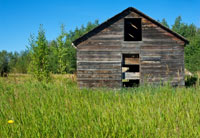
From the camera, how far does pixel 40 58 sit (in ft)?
66.4

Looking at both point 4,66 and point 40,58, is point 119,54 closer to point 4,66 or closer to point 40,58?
point 40,58

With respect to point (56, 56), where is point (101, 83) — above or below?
below

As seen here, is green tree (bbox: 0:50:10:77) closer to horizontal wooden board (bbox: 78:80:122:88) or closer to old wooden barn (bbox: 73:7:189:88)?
horizontal wooden board (bbox: 78:80:122:88)

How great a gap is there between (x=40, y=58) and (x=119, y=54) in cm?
852

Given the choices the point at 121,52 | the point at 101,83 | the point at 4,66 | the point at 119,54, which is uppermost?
the point at 121,52

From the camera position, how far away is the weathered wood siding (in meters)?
15.2

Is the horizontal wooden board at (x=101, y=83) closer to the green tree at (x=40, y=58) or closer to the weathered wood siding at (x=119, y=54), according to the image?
the weathered wood siding at (x=119, y=54)

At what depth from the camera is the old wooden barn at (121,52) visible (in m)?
15.2

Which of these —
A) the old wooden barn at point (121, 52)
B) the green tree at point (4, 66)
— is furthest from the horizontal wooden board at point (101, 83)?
the green tree at point (4, 66)

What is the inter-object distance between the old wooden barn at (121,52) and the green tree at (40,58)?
5873 millimetres

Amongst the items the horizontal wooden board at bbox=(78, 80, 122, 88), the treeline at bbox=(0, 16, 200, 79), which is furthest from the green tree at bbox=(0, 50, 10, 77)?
the horizontal wooden board at bbox=(78, 80, 122, 88)

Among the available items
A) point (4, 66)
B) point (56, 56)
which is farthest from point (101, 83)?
point (56, 56)

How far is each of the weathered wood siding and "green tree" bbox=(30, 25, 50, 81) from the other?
589 centimetres

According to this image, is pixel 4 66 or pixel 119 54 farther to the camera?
pixel 4 66
